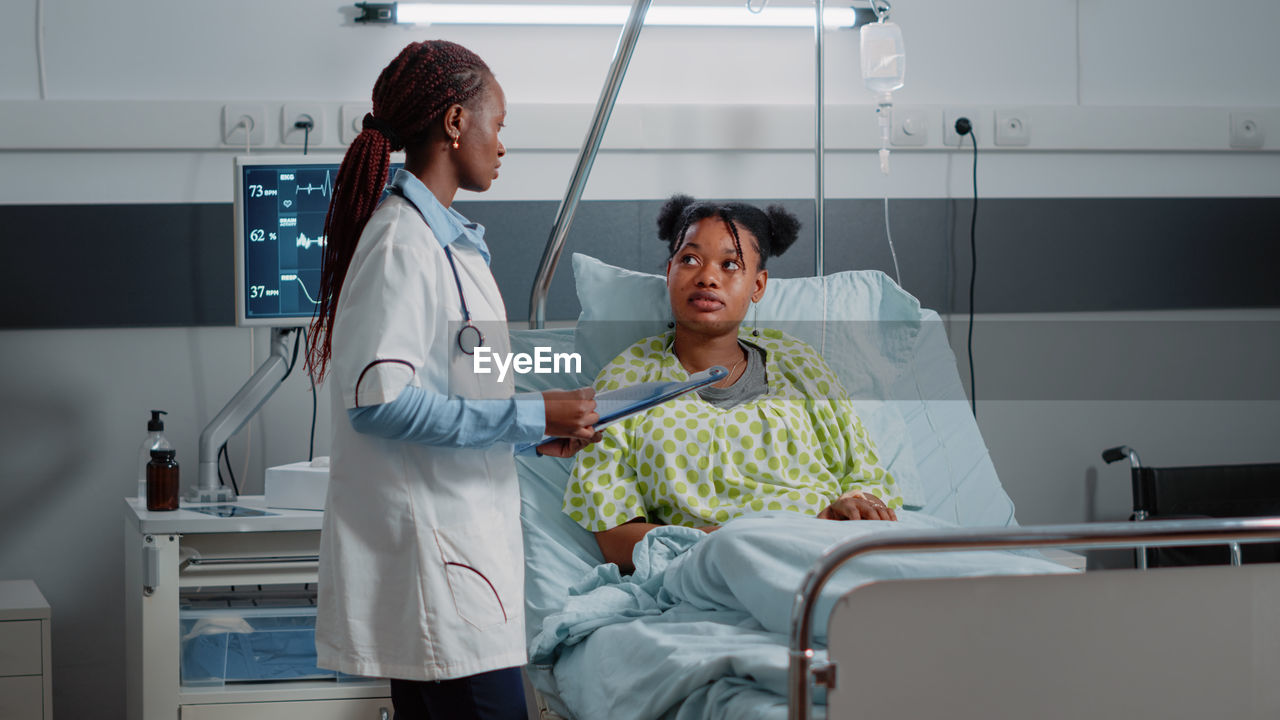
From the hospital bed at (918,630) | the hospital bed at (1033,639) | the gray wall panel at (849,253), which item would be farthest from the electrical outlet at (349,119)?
the hospital bed at (1033,639)

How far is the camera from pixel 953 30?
8.89ft

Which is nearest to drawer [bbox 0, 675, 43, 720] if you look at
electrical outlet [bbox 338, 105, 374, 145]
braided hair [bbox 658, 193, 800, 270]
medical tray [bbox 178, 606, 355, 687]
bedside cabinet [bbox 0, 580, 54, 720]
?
bedside cabinet [bbox 0, 580, 54, 720]

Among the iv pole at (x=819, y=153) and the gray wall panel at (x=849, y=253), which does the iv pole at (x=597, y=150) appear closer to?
the iv pole at (x=819, y=153)

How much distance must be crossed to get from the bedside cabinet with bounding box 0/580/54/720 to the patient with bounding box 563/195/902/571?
1025 millimetres

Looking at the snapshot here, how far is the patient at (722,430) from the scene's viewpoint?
1856 mm

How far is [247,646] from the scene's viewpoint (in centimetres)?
201

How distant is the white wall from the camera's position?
2422 mm

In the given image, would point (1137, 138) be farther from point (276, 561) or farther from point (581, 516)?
point (276, 561)

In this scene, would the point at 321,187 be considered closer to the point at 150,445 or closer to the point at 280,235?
the point at 280,235

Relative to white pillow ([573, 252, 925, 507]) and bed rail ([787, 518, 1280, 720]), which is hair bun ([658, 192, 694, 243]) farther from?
bed rail ([787, 518, 1280, 720])

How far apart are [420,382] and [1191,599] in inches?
33.1

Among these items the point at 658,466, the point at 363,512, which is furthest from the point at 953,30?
the point at 363,512

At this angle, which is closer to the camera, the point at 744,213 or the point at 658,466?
the point at 658,466

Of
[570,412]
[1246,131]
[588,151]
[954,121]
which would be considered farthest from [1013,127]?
[570,412]
